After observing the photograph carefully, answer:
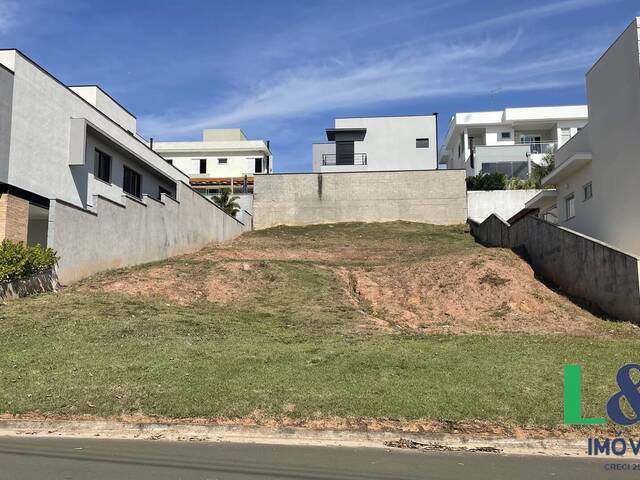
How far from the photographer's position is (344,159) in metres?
52.8

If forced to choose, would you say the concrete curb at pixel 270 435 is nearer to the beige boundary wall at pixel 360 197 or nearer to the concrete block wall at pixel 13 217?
the concrete block wall at pixel 13 217

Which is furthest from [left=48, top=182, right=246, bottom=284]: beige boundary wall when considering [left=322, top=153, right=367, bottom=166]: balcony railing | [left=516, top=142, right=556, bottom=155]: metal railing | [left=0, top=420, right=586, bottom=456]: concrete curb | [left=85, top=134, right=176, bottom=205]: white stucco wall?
[left=516, top=142, right=556, bottom=155]: metal railing

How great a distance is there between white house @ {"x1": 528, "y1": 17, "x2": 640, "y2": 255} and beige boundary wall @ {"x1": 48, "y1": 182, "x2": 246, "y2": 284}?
52.7ft

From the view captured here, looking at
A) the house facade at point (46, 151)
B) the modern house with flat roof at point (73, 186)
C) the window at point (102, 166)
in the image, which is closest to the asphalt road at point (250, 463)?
the modern house with flat roof at point (73, 186)

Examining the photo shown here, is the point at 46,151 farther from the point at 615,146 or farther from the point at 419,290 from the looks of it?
the point at 615,146

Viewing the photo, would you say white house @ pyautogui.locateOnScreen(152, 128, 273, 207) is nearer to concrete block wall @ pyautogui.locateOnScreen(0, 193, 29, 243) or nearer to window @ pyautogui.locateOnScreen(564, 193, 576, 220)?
window @ pyautogui.locateOnScreen(564, 193, 576, 220)

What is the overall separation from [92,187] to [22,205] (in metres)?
4.69

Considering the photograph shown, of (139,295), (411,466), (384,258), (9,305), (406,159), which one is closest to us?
(411,466)

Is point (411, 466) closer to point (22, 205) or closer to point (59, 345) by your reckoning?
point (59, 345)

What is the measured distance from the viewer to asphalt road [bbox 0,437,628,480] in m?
5.99

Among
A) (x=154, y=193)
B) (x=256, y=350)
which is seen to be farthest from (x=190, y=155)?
(x=256, y=350)

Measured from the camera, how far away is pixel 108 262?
19.2 meters

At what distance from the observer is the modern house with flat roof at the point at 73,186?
56.7ft

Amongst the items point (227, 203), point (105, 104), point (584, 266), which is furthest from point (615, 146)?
point (227, 203)
